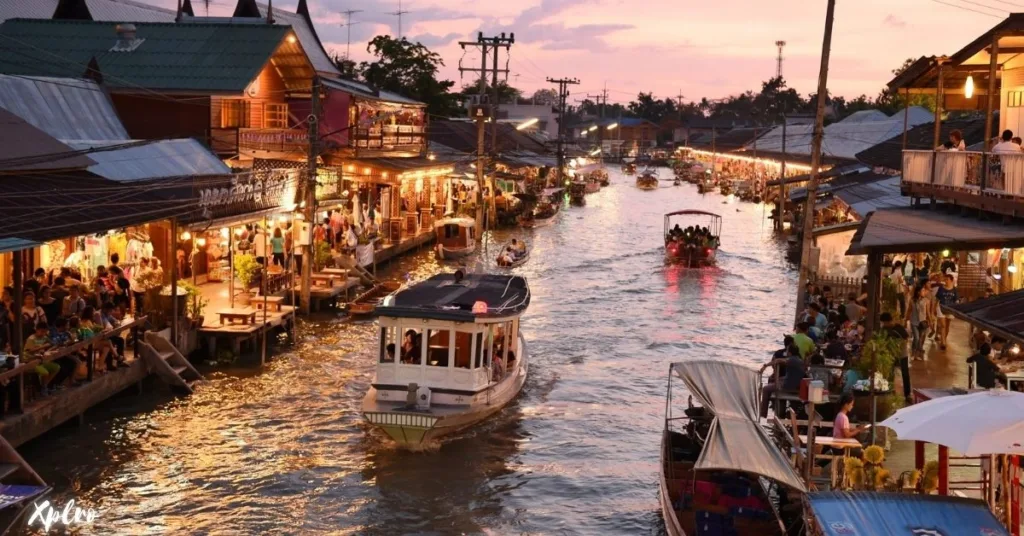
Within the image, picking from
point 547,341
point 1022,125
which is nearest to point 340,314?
point 547,341

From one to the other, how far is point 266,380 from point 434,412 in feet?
21.5

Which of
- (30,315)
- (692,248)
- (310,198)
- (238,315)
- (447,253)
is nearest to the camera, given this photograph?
(30,315)

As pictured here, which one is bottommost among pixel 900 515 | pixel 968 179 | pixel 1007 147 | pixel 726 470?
pixel 726 470

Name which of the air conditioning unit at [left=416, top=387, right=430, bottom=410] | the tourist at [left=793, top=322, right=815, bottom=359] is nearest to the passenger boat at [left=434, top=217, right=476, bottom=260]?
the air conditioning unit at [left=416, top=387, right=430, bottom=410]

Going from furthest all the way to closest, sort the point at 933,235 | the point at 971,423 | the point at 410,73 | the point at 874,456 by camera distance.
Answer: the point at 410,73 < the point at 933,235 < the point at 874,456 < the point at 971,423

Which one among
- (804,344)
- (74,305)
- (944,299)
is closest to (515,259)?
(944,299)

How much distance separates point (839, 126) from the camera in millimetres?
72812

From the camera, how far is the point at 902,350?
19.1 meters

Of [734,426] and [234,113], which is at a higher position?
[234,113]

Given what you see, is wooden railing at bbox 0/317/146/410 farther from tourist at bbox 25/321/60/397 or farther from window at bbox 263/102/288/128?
window at bbox 263/102/288/128

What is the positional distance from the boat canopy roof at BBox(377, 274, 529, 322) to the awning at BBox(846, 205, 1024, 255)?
21.3ft

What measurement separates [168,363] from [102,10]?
33.4 meters

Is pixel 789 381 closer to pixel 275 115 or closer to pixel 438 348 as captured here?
pixel 438 348

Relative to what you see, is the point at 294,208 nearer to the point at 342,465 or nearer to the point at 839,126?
the point at 342,465
